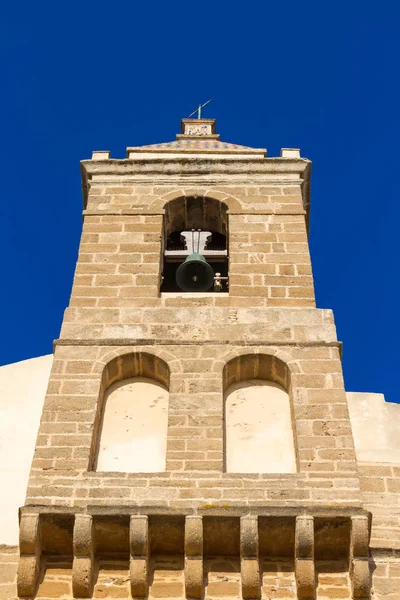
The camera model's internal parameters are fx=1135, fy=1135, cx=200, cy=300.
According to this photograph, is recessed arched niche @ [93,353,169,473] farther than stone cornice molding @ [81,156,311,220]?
No

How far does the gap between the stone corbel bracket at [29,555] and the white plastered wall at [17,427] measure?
671 mm

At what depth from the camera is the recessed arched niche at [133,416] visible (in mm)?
10438

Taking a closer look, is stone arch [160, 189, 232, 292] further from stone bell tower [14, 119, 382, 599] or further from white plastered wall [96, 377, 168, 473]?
white plastered wall [96, 377, 168, 473]

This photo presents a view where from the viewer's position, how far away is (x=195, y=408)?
10.7 meters

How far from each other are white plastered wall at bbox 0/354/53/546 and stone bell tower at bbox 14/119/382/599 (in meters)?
0.69

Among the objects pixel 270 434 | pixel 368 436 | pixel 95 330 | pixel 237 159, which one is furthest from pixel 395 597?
pixel 237 159

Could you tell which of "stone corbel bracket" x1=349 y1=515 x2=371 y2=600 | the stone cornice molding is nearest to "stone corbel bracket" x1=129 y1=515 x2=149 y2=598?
"stone corbel bracket" x1=349 y1=515 x2=371 y2=600

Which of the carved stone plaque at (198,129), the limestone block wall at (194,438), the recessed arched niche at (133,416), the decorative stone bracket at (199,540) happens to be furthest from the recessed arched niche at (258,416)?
the carved stone plaque at (198,129)

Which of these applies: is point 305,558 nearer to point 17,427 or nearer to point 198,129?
point 17,427

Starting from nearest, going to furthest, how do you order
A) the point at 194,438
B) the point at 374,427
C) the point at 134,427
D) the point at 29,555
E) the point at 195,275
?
the point at 29,555, the point at 194,438, the point at 134,427, the point at 374,427, the point at 195,275

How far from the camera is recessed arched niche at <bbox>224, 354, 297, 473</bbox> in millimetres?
10438

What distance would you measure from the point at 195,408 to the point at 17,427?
6.50 ft

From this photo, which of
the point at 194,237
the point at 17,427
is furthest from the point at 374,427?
the point at 17,427

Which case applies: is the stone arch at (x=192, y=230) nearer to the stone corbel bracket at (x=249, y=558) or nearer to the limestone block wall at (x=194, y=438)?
the limestone block wall at (x=194, y=438)
